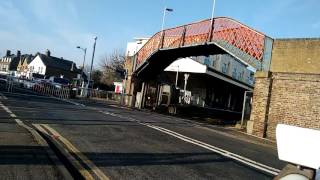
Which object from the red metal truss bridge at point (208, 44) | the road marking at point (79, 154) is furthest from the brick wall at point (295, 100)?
the road marking at point (79, 154)

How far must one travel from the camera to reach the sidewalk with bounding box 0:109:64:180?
25.7 ft

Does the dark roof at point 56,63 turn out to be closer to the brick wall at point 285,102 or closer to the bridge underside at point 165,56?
the bridge underside at point 165,56

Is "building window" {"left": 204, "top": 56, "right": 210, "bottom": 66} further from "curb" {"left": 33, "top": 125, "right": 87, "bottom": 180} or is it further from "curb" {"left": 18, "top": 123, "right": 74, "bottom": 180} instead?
"curb" {"left": 33, "top": 125, "right": 87, "bottom": 180}

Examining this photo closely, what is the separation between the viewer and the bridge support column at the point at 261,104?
22484 millimetres

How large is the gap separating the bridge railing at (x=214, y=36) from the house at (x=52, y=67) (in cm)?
8340

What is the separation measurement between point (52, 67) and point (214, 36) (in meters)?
95.4

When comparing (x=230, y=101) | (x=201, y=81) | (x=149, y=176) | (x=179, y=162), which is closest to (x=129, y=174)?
(x=149, y=176)

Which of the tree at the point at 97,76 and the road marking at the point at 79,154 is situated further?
the tree at the point at 97,76

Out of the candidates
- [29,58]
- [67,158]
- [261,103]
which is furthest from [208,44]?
[29,58]

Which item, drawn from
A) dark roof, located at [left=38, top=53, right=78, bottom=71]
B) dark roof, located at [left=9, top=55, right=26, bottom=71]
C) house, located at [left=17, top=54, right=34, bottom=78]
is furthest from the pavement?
dark roof, located at [left=9, top=55, right=26, bottom=71]

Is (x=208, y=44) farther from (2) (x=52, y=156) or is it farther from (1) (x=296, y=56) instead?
(2) (x=52, y=156)

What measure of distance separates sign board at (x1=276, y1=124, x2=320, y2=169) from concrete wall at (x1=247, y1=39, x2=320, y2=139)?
1688 centimetres

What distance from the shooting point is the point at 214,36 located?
27.8 m

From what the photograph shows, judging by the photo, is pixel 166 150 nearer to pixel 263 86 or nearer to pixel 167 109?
pixel 263 86
